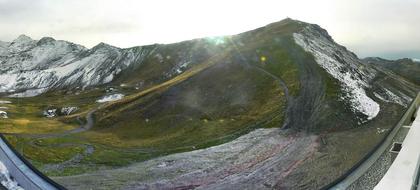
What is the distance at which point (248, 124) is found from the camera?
10869cm

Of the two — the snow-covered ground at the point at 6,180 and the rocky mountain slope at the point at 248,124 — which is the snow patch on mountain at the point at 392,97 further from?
the snow-covered ground at the point at 6,180

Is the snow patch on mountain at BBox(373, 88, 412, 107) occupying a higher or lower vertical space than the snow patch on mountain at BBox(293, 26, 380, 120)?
lower

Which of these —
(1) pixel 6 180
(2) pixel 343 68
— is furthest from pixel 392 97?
(1) pixel 6 180

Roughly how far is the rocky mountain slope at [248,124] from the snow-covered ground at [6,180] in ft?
151

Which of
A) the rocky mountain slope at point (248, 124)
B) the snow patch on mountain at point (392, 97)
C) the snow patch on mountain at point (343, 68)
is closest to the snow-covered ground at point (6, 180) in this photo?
the rocky mountain slope at point (248, 124)

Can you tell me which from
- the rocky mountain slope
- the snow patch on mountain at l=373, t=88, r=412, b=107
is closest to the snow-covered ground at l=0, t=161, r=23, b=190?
the rocky mountain slope

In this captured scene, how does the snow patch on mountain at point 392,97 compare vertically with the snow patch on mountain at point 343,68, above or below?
below

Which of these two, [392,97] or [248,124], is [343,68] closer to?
[392,97]

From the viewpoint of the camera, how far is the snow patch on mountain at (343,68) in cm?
11394

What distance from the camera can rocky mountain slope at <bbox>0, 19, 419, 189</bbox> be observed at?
71688mm

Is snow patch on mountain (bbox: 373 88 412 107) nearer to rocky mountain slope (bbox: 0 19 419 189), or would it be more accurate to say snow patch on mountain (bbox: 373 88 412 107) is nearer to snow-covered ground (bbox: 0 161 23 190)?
rocky mountain slope (bbox: 0 19 419 189)

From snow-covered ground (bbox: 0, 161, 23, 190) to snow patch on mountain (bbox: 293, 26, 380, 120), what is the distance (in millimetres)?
96377

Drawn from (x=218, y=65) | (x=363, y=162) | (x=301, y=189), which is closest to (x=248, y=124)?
(x=301, y=189)

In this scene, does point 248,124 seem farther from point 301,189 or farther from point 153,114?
point 301,189
